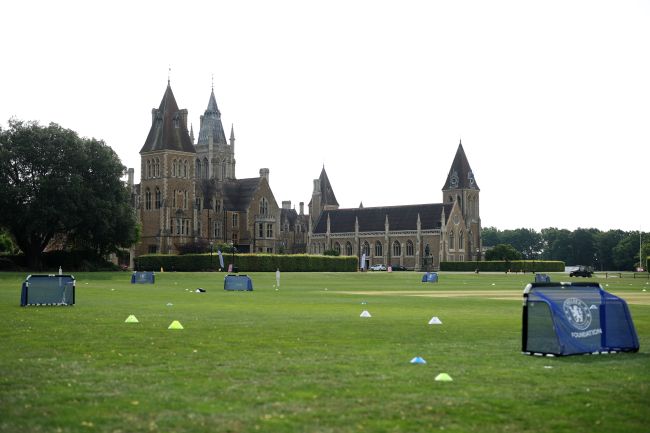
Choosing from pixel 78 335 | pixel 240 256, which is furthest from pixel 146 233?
pixel 78 335

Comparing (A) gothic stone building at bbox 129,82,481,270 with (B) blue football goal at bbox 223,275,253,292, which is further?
(A) gothic stone building at bbox 129,82,481,270

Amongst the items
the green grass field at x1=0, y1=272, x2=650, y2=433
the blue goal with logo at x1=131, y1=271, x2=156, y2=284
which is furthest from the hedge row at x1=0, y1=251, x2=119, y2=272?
the green grass field at x1=0, y1=272, x2=650, y2=433

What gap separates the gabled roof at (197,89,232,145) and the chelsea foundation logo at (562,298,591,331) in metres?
162

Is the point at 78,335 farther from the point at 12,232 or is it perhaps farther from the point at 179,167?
the point at 179,167

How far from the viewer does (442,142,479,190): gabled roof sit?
18050 cm

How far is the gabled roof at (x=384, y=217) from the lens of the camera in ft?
562

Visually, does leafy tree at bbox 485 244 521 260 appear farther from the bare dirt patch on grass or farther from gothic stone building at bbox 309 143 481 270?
the bare dirt patch on grass

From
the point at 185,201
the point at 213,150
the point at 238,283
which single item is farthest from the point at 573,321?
the point at 213,150

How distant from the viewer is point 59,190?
8338 cm

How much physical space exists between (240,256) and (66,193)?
92.6 feet

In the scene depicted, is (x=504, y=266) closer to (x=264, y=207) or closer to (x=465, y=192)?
(x=465, y=192)

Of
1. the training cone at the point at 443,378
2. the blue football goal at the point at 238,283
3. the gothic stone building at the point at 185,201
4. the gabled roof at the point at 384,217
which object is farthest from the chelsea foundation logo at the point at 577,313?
the gabled roof at the point at 384,217

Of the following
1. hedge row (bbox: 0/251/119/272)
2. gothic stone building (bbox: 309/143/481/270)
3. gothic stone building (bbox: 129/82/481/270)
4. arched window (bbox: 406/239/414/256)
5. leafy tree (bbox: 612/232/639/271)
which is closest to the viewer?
hedge row (bbox: 0/251/119/272)

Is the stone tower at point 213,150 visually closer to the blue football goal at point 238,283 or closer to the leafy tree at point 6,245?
the leafy tree at point 6,245
